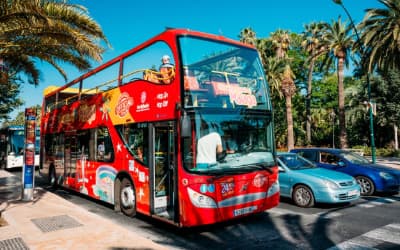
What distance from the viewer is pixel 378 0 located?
21.8 meters

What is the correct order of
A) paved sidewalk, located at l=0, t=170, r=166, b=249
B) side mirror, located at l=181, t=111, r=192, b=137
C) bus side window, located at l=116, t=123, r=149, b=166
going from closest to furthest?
paved sidewalk, located at l=0, t=170, r=166, b=249 → side mirror, located at l=181, t=111, r=192, b=137 → bus side window, located at l=116, t=123, r=149, b=166

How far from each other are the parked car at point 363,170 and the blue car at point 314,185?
1818 millimetres

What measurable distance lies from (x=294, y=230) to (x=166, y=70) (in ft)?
14.1

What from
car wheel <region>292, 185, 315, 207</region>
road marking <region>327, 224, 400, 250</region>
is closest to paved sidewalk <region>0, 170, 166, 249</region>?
road marking <region>327, 224, 400, 250</region>

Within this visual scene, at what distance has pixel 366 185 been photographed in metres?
10.5

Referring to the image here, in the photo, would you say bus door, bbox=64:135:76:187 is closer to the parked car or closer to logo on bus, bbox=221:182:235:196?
logo on bus, bbox=221:182:235:196

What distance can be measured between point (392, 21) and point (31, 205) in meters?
23.9

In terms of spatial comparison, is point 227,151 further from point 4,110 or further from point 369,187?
point 4,110

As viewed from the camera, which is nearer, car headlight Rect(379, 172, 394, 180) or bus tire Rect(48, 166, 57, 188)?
car headlight Rect(379, 172, 394, 180)

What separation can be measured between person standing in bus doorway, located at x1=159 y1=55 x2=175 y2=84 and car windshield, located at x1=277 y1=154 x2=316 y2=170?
5.17 m

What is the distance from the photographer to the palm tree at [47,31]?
705 cm

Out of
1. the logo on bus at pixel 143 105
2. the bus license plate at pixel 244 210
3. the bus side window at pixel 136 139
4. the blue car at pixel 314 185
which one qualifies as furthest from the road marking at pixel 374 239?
the logo on bus at pixel 143 105

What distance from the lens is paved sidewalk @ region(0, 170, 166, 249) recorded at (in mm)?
5402

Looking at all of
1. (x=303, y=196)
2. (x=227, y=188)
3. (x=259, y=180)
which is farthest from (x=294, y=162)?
(x=227, y=188)
